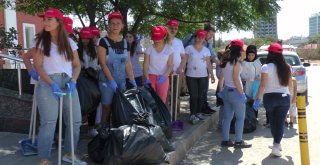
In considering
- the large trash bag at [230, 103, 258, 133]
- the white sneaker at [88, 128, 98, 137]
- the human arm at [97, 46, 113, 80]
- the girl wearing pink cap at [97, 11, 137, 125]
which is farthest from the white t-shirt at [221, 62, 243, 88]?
the white sneaker at [88, 128, 98, 137]

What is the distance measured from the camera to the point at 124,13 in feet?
27.5

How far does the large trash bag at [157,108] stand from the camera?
17.6 ft

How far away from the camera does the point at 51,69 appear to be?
4238 millimetres

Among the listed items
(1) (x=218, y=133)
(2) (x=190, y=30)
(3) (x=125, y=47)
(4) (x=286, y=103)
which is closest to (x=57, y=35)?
(3) (x=125, y=47)

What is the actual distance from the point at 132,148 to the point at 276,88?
2.42m

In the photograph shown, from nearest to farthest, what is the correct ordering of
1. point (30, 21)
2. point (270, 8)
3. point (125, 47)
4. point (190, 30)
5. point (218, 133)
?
point (125, 47)
point (218, 133)
point (270, 8)
point (190, 30)
point (30, 21)

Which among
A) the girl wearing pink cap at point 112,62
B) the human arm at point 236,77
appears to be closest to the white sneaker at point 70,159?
the girl wearing pink cap at point 112,62

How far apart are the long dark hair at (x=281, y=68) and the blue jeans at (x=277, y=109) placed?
20cm

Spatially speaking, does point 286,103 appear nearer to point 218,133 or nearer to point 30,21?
point 218,133

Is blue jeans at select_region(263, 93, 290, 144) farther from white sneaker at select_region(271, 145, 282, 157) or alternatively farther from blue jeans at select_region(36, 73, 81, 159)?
blue jeans at select_region(36, 73, 81, 159)

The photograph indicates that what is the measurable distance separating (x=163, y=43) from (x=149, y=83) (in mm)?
785

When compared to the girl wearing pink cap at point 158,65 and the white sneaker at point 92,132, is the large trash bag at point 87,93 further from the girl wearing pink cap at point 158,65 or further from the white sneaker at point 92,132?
the girl wearing pink cap at point 158,65

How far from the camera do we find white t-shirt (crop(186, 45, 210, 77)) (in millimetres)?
7004

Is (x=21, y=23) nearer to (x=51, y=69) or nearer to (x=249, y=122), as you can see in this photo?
(x=249, y=122)
